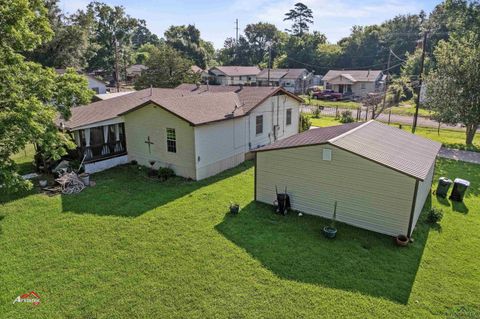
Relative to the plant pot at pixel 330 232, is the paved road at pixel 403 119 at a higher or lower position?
higher

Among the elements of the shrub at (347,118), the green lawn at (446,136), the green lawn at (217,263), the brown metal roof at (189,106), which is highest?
the brown metal roof at (189,106)

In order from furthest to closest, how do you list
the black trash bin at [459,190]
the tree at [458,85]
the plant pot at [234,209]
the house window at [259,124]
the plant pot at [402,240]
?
1. the tree at [458,85]
2. the house window at [259,124]
3. the black trash bin at [459,190]
4. the plant pot at [234,209]
5. the plant pot at [402,240]

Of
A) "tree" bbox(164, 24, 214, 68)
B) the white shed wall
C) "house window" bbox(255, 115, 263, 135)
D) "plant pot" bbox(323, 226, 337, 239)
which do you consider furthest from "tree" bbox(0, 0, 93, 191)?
"tree" bbox(164, 24, 214, 68)

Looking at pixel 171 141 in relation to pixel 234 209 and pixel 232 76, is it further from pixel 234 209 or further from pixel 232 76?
pixel 232 76

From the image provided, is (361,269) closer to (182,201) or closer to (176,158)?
(182,201)

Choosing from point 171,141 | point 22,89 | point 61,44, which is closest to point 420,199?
point 171,141

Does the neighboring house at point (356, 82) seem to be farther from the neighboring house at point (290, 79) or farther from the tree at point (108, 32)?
the tree at point (108, 32)

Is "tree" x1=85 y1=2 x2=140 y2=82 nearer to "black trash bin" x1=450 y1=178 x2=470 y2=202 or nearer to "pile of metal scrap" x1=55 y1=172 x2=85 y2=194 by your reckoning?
"pile of metal scrap" x1=55 y1=172 x2=85 y2=194

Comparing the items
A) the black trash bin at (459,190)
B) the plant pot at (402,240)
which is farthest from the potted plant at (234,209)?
the black trash bin at (459,190)
